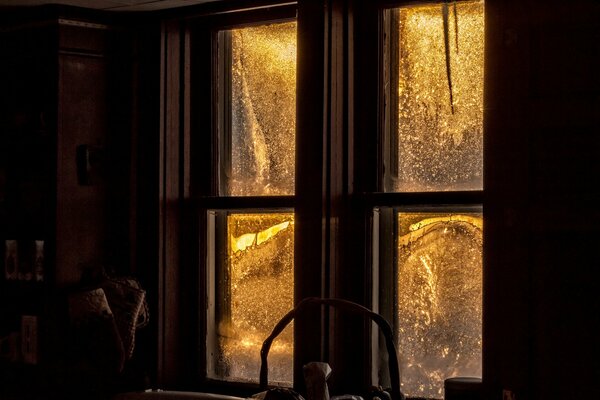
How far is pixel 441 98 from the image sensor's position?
2.90 metres

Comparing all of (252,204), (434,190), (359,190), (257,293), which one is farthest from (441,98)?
(257,293)

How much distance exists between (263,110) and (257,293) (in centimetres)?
74

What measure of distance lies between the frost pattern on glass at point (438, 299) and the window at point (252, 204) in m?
0.47

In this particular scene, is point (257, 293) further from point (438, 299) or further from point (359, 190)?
point (438, 299)

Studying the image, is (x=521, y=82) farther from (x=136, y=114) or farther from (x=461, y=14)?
(x=136, y=114)

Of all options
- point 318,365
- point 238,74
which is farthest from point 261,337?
point 238,74

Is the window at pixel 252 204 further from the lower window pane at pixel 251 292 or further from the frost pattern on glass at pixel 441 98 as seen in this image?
the frost pattern on glass at pixel 441 98

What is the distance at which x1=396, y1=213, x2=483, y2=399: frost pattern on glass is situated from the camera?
2.80 meters

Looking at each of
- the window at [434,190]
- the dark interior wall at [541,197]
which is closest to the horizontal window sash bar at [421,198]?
the window at [434,190]

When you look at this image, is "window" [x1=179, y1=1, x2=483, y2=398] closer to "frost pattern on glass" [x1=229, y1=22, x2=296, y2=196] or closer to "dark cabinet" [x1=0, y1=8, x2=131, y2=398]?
"frost pattern on glass" [x1=229, y1=22, x2=296, y2=196]

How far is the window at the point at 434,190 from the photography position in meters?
2.82

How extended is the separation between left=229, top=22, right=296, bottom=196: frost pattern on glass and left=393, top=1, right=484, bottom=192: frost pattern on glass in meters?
0.47

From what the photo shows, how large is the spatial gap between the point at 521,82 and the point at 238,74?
1.35m

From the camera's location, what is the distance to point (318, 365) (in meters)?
2.42
